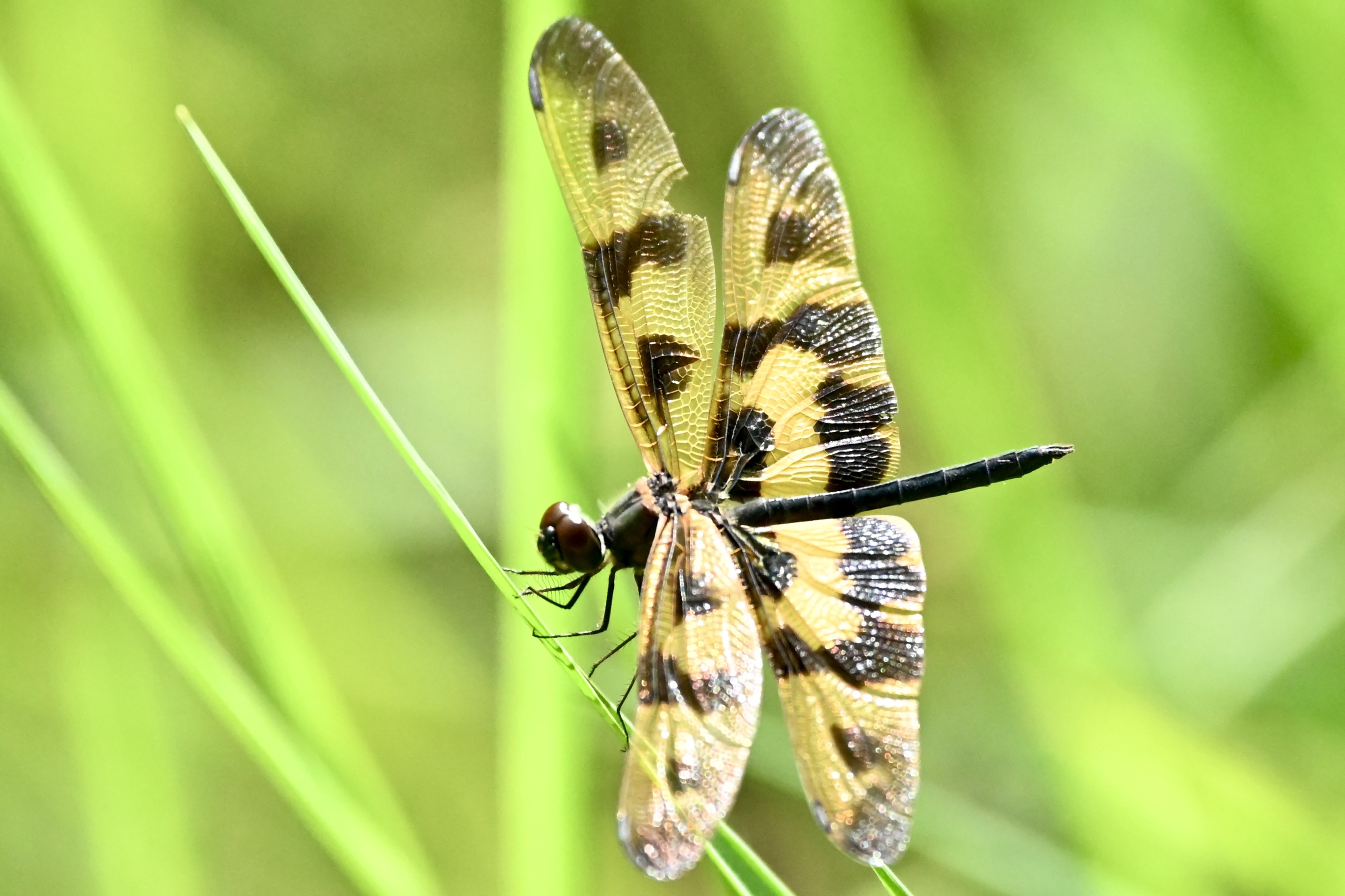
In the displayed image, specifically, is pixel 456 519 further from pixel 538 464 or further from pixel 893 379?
pixel 893 379

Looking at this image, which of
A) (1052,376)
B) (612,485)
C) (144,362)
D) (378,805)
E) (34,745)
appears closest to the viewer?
(144,362)

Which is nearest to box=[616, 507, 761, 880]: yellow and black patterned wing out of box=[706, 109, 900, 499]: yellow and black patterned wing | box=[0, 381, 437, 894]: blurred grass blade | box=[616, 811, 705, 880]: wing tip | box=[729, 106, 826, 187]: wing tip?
box=[616, 811, 705, 880]: wing tip

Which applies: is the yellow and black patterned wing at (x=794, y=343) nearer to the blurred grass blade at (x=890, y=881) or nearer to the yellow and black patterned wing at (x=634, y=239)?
the yellow and black patterned wing at (x=634, y=239)

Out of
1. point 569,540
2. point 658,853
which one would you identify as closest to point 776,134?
point 569,540

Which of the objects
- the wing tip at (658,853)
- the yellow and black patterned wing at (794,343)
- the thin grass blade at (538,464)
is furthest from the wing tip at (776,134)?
the wing tip at (658,853)

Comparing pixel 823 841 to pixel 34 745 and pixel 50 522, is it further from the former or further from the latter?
pixel 50 522

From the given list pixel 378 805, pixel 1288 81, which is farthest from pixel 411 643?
pixel 1288 81
